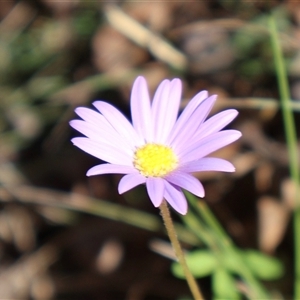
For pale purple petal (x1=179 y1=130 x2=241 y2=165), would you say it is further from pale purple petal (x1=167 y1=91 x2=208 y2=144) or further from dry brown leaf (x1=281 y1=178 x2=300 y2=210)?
dry brown leaf (x1=281 y1=178 x2=300 y2=210)

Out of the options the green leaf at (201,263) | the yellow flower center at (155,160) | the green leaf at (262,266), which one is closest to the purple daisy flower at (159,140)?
the yellow flower center at (155,160)

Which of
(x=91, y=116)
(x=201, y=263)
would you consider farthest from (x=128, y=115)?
(x=91, y=116)

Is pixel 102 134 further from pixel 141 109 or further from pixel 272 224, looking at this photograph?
pixel 272 224

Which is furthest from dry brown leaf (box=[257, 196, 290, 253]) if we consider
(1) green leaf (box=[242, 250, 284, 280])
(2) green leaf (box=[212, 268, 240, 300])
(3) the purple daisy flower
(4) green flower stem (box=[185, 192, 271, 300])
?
(3) the purple daisy flower

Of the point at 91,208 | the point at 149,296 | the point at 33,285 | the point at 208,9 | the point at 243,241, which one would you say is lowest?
the point at 33,285

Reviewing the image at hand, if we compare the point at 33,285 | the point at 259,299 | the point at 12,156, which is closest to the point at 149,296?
the point at 33,285

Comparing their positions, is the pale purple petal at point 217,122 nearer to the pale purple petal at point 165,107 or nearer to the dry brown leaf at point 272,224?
the pale purple petal at point 165,107

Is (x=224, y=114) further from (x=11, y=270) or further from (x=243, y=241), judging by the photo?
(x=11, y=270)
